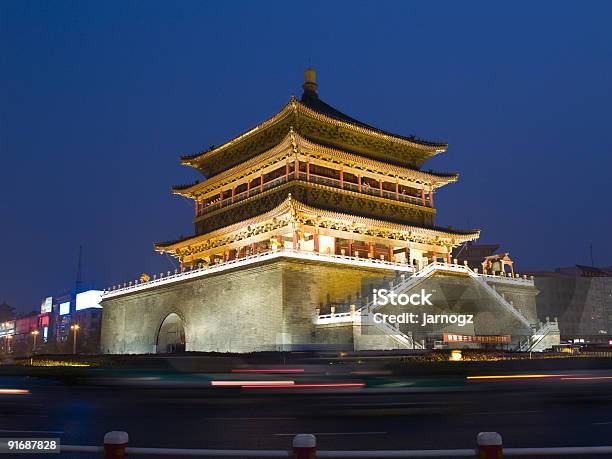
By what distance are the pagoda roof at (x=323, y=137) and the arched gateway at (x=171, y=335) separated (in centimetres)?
1199

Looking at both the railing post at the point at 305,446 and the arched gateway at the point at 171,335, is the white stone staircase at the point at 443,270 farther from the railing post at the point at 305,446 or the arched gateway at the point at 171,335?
the railing post at the point at 305,446

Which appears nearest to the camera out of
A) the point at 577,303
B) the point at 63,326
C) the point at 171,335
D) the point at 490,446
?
the point at 490,446

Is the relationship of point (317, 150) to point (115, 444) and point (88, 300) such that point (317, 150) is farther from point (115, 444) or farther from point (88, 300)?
point (88, 300)

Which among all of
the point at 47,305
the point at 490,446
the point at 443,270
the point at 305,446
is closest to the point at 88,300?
the point at 47,305

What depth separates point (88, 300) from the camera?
2653 inches

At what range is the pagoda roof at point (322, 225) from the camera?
34.8 metres

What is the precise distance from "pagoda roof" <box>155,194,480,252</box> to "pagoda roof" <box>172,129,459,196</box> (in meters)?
4.20

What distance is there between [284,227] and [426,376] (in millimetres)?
22678

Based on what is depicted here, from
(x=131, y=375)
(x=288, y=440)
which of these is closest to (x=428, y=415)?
(x=288, y=440)

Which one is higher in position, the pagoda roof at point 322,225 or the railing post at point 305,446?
the pagoda roof at point 322,225

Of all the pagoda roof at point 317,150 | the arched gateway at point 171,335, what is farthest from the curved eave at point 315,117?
the arched gateway at point 171,335

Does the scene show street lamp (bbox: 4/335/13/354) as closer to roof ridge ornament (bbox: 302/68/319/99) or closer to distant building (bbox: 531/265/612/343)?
roof ridge ornament (bbox: 302/68/319/99)

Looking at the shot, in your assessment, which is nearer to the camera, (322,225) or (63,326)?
(322,225)

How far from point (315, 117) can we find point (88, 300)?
136ft
